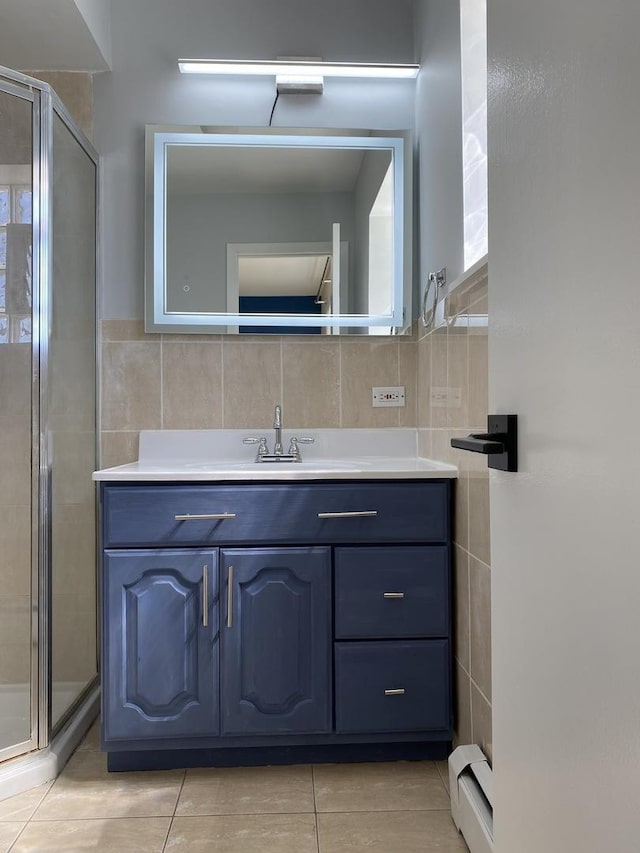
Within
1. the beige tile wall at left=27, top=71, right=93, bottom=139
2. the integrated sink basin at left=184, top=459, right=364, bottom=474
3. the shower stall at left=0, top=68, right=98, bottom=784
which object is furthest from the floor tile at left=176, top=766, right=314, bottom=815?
the beige tile wall at left=27, top=71, right=93, bottom=139

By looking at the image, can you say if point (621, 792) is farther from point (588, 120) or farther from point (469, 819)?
point (469, 819)

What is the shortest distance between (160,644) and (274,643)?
0.31 m

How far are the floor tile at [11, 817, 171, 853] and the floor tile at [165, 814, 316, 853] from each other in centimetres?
4

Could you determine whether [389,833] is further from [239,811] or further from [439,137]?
[439,137]

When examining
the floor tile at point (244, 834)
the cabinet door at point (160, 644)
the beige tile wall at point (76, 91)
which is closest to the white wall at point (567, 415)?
the floor tile at point (244, 834)

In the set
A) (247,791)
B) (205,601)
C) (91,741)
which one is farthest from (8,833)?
(205,601)

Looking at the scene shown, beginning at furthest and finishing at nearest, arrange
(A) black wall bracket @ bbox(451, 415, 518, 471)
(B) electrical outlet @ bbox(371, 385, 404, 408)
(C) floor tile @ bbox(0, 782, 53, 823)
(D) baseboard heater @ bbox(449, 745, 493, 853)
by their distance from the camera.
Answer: (B) electrical outlet @ bbox(371, 385, 404, 408)
(C) floor tile @ bbox(0, 782, 53, 823)
(D) baseboard heater @ bbox(449, 745, 493, 853)
(A) black wall bracket @ bbox(451, 415, 518, 471)

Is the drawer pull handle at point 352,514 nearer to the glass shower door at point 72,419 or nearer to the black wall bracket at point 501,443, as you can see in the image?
the glass shower door at point 72,419

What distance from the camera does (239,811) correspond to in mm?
1617

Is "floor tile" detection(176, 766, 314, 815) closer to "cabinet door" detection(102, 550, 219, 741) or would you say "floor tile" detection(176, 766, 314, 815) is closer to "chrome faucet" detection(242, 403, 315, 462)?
"cabinet door" detection(102, 550, 219, 741)

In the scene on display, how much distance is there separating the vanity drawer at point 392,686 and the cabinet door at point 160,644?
356mm

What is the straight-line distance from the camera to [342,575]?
5.89 ft

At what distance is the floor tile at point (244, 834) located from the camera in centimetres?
147

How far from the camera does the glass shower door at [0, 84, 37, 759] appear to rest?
5.98ft
